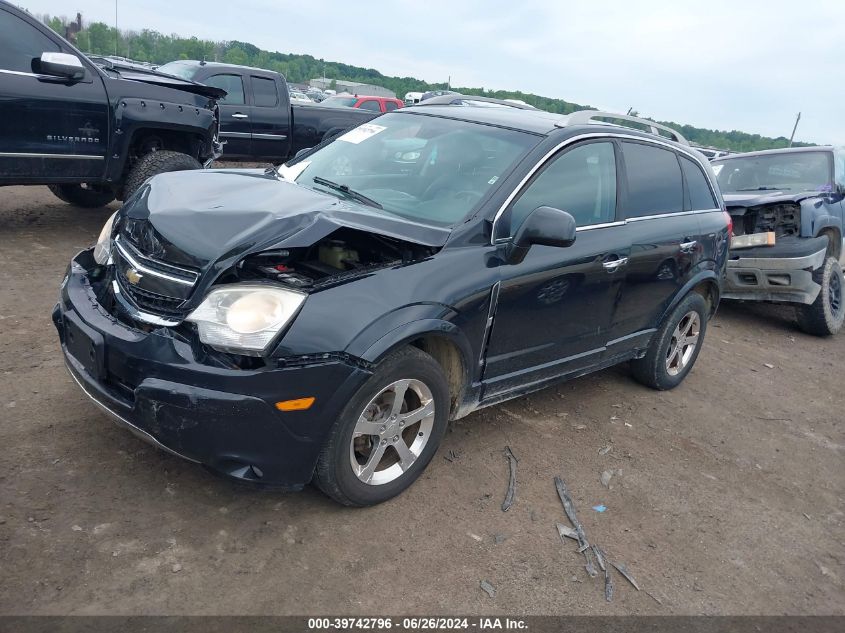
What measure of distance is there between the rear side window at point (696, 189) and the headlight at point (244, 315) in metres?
3.39

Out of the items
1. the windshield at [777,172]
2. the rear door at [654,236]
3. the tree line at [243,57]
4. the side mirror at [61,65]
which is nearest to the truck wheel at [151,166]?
the side mirror at [61,65]

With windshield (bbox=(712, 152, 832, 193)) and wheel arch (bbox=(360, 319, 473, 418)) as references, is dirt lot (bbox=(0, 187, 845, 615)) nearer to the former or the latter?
wheel arch (bbox=(360, 319, 473, 418))

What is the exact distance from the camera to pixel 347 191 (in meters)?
3.72

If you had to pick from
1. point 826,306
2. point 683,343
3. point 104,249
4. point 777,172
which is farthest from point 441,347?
point 777,172

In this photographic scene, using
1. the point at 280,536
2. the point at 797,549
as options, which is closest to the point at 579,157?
the point at 797,549

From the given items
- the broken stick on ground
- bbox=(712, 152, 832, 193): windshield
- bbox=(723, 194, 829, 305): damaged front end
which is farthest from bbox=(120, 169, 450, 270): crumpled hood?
bbox=(712, 152, 832, 193): windshield

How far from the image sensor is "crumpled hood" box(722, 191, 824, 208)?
7.20 meters

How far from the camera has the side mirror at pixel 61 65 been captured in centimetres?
579

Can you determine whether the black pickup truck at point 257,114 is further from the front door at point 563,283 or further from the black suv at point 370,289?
the front door at point 563,283

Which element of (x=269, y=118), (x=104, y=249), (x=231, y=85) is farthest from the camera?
(x=269, y=118)

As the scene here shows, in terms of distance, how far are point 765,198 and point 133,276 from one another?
21.9 ft

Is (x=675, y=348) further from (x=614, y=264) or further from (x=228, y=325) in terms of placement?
Answer: (x=228, y=325)

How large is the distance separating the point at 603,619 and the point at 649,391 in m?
2.68

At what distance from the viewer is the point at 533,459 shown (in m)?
3.83
